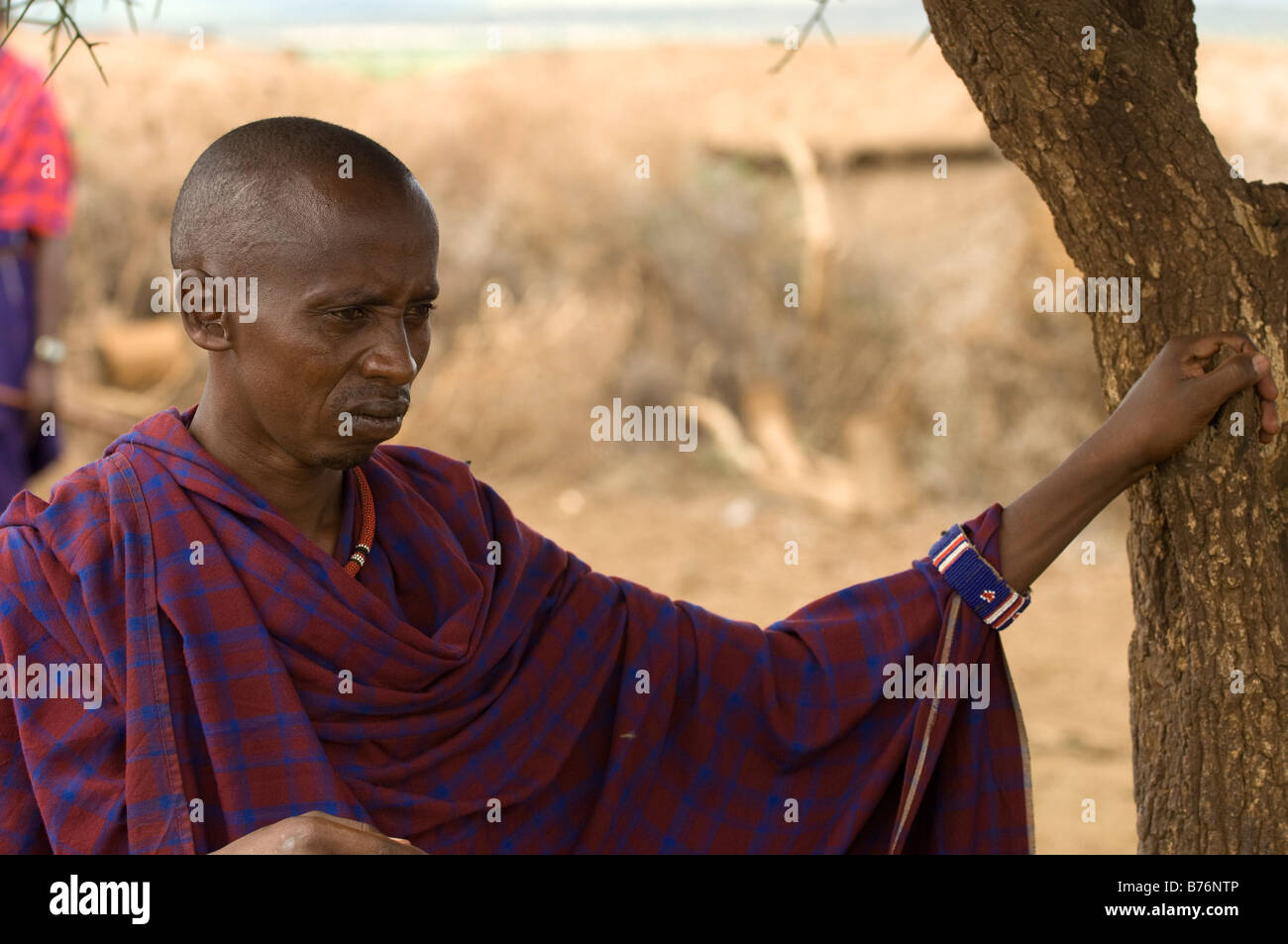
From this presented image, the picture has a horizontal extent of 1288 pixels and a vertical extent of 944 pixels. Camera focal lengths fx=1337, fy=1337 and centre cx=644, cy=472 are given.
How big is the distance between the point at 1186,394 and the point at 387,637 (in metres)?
1.26

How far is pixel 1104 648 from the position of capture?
642cm

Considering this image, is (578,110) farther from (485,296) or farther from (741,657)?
(741,657)

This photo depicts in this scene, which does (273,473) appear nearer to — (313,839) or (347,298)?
(347,298)

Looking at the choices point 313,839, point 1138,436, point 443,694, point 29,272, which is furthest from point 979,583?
point 29,272

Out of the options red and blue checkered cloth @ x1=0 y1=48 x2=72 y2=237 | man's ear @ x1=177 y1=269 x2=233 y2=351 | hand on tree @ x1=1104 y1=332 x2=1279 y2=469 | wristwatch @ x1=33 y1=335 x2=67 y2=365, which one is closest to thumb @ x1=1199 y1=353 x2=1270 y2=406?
hand on tree @ x1=1104 y1=332 x2=1279 y2=469

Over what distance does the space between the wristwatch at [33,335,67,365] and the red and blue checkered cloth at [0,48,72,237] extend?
39 cm

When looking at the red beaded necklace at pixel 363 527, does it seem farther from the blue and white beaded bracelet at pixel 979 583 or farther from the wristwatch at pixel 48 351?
the wristwatch at pixel 48 351

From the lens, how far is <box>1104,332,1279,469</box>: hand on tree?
2023mm

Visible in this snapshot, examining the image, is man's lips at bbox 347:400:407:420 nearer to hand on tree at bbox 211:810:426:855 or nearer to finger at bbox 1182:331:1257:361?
hand on tree at bbox 211:810:426:855

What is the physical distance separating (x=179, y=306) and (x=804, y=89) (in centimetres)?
948

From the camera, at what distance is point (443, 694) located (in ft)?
6.65

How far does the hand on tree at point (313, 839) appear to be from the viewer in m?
1.68

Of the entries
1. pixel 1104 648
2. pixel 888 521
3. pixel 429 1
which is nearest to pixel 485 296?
pixel 888 521

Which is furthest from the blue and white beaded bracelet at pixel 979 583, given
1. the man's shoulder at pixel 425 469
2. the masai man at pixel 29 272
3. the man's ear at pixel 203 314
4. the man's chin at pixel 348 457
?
the masai man at pixel 29 272
